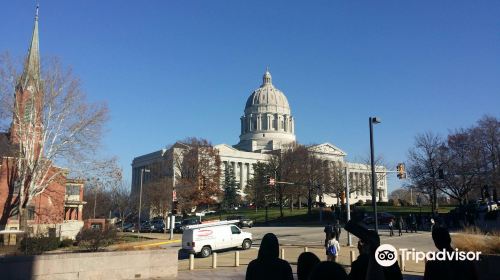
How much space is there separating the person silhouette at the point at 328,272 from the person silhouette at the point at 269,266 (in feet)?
4.39

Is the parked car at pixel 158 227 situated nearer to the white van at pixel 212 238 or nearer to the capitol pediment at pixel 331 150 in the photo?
the white van at pixel 212 238

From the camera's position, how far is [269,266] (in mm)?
4918

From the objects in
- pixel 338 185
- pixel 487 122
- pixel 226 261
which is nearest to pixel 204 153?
pixel 338 185

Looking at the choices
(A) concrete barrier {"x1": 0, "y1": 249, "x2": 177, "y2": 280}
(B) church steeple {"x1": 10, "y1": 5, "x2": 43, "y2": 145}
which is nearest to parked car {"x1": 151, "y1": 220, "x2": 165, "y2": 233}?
(B) church steeple {"x1": 10, "y1": 5, "x2": 43, "y2": 145}

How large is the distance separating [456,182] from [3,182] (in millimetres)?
50600

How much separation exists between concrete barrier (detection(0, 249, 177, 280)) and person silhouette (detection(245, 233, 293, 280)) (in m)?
12.2

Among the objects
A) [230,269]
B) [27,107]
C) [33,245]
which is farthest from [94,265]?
[27,107]

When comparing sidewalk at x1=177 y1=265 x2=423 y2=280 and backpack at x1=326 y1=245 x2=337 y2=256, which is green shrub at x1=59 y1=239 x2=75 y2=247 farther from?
backpack at x1=326 y1=245 x2=337 y2=256

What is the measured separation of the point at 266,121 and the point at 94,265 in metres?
131

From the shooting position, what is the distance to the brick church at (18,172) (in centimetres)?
3422

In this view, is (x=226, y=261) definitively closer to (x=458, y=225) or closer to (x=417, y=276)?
(x=417, y=276)

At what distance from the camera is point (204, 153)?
253ft

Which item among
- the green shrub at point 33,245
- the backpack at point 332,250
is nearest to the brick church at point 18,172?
the green shrub at point 33,245

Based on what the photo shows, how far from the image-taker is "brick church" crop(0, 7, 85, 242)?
3422 centimetres
